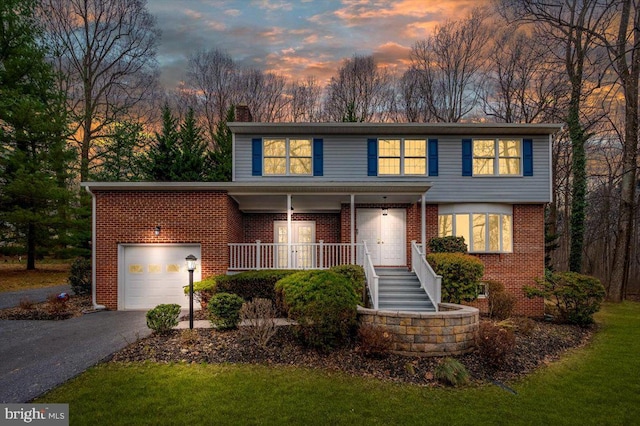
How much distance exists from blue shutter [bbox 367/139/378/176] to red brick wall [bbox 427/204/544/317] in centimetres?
270

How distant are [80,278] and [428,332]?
13794 mm

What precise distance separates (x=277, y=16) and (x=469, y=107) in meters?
14.7

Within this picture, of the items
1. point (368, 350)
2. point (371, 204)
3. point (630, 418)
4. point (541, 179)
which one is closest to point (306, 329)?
point (368, 350)

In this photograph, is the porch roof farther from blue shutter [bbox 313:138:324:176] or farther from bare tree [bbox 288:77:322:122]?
bare tree [bbox 288:77:322:122]

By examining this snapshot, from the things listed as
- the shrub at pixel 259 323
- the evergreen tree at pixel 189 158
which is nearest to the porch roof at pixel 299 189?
the shrub at pixel 259 323

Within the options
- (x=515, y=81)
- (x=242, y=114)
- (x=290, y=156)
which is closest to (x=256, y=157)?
(x=290, y=156)

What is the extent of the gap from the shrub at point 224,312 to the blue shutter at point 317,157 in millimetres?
6479

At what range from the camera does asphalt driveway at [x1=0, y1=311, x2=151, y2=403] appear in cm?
574

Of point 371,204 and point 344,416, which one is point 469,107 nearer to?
point 371,204

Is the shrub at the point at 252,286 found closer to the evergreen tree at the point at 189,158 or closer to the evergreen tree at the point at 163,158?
the evergreen tree at the point at 189,158

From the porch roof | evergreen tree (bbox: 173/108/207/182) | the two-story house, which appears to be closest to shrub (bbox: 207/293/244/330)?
the two-story house

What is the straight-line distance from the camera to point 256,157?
43.7 feet

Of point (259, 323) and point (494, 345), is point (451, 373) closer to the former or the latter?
point (494, 345)

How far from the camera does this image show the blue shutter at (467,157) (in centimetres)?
1305
